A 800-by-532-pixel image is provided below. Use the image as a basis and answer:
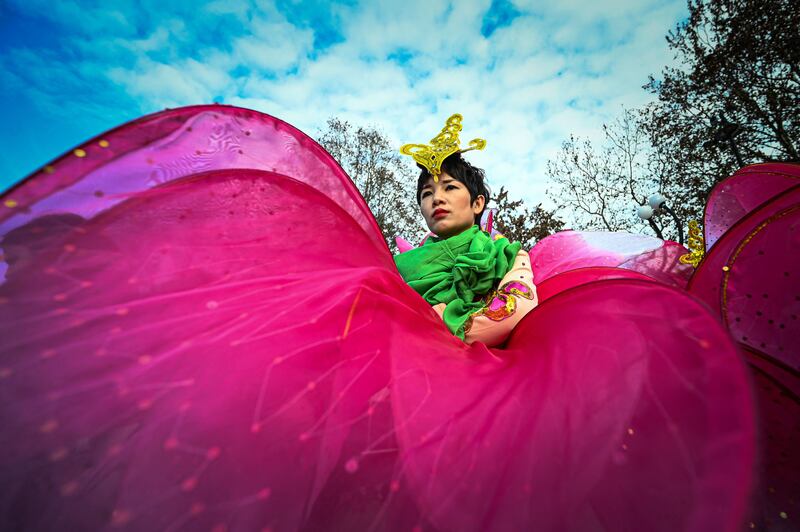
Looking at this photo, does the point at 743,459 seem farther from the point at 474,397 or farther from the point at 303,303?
the point at 303,303

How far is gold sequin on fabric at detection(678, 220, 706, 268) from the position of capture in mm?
1930

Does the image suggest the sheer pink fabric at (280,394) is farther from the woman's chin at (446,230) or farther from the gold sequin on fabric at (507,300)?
the woman's chin at (446,230)

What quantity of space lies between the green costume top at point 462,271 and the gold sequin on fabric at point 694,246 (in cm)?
106

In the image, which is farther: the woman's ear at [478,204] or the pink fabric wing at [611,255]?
the woman's ear at [478,204]

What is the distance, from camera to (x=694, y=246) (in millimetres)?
2193

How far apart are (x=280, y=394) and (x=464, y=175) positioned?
5.84 ft

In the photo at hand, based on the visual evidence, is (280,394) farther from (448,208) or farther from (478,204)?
(478,204)

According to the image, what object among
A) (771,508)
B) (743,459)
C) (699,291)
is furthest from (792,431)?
(743,459)

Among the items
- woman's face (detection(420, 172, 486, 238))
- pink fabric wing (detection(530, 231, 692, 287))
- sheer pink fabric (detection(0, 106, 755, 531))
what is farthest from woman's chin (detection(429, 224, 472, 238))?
sheer pink fabric (detection(0, 106, 755, 531))

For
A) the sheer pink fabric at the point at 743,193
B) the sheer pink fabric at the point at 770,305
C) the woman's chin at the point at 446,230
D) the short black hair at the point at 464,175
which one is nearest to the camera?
the sheer pink fabric at the point at 770,305

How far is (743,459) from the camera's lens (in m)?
0.48

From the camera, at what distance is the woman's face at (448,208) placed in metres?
1.99

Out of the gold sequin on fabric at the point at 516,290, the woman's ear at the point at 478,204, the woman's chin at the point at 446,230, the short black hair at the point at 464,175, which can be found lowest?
the gold sequin on fabric at the point at 516,290

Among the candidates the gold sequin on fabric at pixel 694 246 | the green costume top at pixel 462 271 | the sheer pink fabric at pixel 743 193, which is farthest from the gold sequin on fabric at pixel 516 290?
the gold sequin on fabric at pixel 694 246
